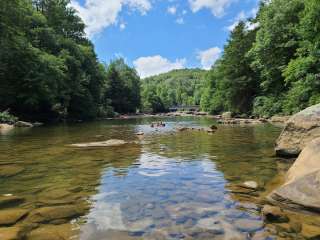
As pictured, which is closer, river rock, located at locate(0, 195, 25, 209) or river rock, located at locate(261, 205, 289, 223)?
river rock, located at locate(261, 205, 289, 223)

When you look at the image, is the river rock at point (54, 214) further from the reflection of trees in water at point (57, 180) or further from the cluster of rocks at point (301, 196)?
the cluster of rocks at point (301, 196)

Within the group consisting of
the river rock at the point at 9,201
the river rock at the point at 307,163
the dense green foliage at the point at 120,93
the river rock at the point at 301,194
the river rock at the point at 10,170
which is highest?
the dense green foliage at the point at 120,93

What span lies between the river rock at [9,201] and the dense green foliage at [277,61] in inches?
732

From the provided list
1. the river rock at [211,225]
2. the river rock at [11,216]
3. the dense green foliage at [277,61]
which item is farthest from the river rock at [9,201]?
the dense green foliage at [277,61]

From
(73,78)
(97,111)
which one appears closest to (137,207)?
(73,78)

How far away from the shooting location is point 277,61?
34000 millimetres

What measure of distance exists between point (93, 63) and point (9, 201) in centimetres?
5349

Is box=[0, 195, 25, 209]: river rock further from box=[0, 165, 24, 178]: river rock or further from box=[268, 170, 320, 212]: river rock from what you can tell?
box=[268, 170, 320, 212]: river rock

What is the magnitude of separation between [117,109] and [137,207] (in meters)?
77.7

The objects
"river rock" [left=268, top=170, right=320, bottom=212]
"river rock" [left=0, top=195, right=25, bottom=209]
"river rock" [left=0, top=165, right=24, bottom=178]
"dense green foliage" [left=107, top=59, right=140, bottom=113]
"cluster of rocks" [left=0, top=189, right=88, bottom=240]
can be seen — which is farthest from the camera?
"dense green foliage" [left=107, top=59, right=140, bottom=113]

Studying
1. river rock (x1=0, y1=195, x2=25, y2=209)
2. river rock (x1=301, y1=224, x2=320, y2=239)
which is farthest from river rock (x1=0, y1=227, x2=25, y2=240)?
river rock (x1=301, y1=224, x2=320, y2=239)

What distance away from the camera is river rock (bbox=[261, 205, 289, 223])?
5.23 metres

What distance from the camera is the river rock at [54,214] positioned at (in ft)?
17.6

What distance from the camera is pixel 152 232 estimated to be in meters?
4.88
